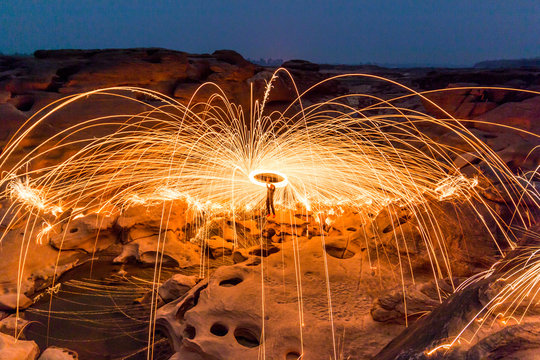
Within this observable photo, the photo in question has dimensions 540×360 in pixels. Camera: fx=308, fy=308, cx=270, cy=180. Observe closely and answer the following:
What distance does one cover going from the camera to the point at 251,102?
11.6 meters

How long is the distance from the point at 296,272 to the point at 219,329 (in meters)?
1.46

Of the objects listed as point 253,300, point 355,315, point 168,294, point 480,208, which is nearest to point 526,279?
point 355,315

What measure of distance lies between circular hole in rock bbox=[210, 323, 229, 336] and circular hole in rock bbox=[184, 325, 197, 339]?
28 cm

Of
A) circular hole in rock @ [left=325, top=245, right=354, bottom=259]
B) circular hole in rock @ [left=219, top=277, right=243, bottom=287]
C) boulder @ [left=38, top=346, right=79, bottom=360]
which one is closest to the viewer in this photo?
boulder @ [left=38, top=346, right=79, bottom=360]

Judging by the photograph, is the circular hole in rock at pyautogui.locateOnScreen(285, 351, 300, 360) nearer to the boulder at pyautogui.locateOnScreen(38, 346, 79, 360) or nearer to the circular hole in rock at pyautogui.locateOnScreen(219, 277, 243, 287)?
the circular hole in rock at pyautogui.locateOnScreen(219, 277, 243, 287)

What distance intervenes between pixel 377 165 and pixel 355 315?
149 inches

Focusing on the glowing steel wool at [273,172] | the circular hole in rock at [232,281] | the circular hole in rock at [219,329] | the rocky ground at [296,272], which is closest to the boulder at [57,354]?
the rocky ground at [296,272]

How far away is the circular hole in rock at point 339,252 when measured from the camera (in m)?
5.74

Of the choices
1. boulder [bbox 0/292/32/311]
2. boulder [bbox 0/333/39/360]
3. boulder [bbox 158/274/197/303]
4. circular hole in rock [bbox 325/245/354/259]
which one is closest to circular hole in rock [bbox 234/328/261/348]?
boulder [bbox 158/274/197/303]

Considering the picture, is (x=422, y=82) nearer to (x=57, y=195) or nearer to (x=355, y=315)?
(x=355, y=315)

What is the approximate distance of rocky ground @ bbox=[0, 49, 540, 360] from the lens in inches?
101

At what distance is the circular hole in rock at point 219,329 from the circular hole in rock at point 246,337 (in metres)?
0.15

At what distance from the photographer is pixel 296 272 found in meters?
4.92

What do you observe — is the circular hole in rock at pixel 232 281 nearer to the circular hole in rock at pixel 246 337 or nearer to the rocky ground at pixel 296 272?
the rocky ground at pixel 296 272
